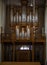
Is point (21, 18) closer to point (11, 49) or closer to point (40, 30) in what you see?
point (40, 30)

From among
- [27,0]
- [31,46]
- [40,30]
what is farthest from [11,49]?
[27,0]

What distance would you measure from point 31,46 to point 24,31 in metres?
1.09

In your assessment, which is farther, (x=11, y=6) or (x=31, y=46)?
(x=11, y=6)

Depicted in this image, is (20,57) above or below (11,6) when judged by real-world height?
below

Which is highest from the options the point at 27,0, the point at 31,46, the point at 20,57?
the point at 27,0

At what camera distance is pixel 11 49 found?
8227mm

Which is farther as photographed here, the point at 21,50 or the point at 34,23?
the point at 34,23

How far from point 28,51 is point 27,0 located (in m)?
2.87

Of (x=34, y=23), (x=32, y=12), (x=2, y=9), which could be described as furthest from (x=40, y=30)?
(x=2, y=9)

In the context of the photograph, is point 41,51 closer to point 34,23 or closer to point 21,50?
point 21,50

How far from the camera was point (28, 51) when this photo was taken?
821cm

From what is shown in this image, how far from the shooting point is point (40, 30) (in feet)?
29.7

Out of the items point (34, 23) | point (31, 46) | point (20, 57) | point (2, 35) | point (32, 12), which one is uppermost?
point (32, 12)

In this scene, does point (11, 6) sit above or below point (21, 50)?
above
